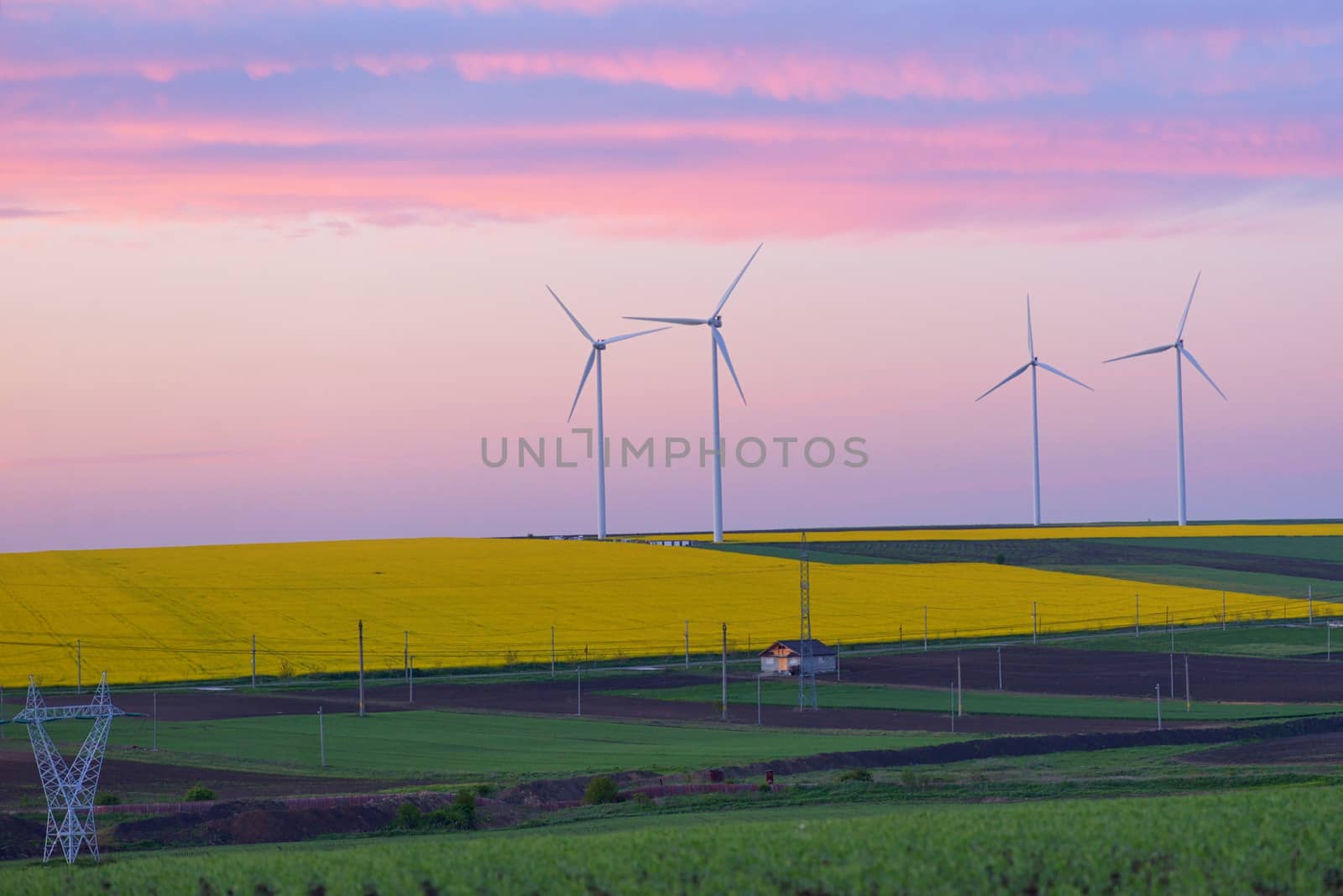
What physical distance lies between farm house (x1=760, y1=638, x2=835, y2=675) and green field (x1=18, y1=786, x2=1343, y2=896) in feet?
216

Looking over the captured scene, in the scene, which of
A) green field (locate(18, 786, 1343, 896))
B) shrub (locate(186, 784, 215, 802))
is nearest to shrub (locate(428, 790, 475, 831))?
shrub (locate(186, 784, 215, 802))

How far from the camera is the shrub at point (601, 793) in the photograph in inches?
1848

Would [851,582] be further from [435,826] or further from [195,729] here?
[435,826]

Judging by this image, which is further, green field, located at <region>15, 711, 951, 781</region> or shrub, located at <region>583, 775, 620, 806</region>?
green field, located at <region>15, 711, 951, 781</region>

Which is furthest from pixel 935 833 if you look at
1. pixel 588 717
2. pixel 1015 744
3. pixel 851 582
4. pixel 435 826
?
pixel 851 582

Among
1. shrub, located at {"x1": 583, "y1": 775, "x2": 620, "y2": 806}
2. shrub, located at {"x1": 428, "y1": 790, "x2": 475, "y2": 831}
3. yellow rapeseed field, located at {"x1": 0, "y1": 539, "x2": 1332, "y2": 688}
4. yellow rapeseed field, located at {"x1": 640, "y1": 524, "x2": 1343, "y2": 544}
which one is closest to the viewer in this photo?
shrub, located at {"x1": 428, "y1": 790, "x2": 475, "y2": 831}

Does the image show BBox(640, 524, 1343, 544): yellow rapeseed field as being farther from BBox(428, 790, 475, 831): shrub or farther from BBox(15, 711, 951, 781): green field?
BBox(428, 790, 475, 831): shrub

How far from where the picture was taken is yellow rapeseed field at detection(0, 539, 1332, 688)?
319 ft

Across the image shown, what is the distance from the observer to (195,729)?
69.9 meters

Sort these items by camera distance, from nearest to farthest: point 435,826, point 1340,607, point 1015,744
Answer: point 435,826
point 1015,744
point 1340,607

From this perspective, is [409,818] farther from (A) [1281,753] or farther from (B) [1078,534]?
(B) [1078,534]

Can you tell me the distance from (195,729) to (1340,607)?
92816mm

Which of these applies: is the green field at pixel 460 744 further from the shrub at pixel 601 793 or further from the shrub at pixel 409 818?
the shrub at pixel 409 818

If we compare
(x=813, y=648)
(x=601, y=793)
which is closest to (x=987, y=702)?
(x=813, y=648)
